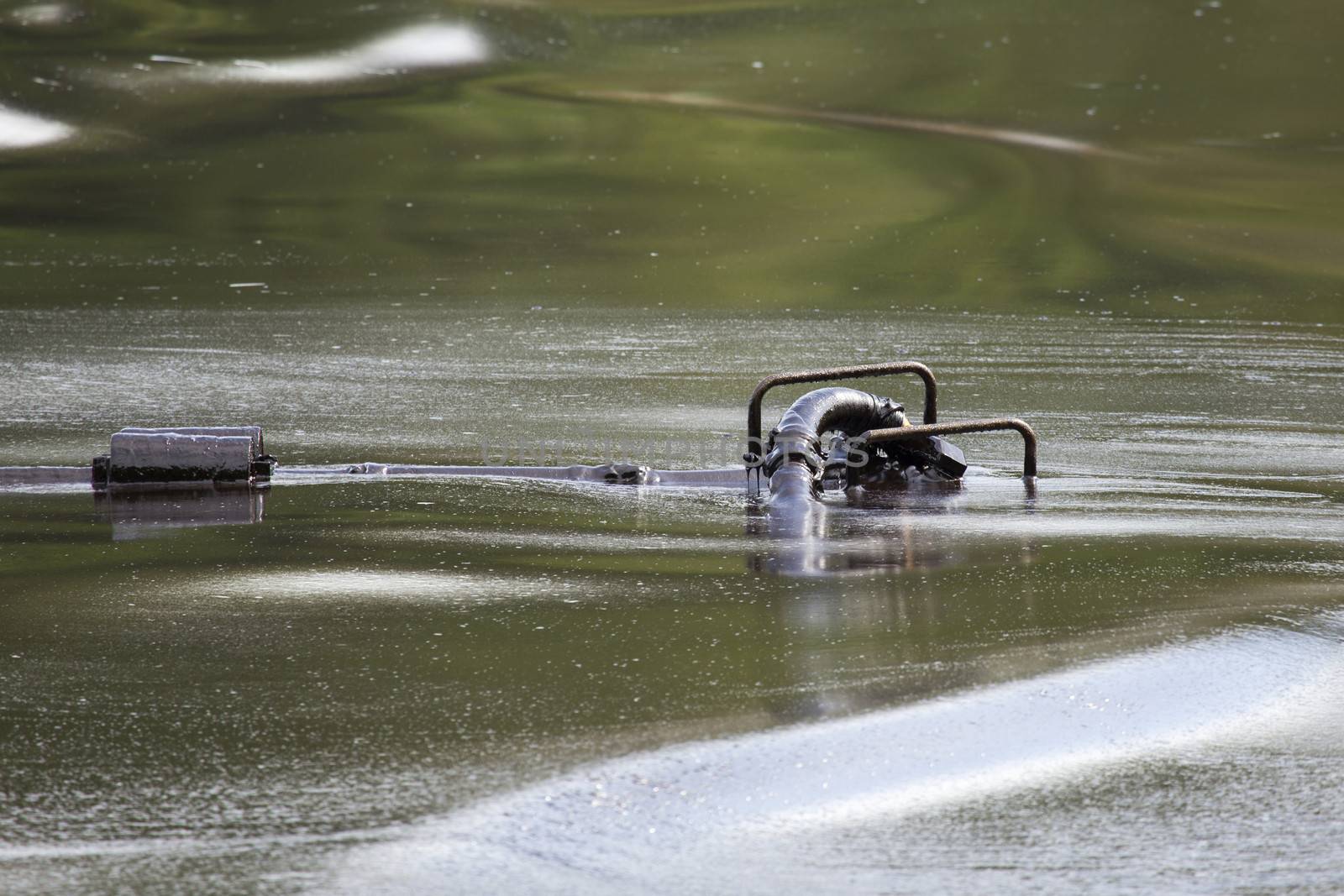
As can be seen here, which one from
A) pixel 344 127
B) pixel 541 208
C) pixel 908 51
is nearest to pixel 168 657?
pixel 541 208

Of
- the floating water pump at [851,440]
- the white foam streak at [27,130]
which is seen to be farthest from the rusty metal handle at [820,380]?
the white foam streak at [27,130]

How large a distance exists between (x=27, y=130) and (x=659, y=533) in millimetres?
19044

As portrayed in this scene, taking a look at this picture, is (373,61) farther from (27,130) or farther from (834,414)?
(834,414)

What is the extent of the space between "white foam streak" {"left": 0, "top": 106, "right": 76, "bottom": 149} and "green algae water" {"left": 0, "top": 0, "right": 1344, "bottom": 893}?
0.12m

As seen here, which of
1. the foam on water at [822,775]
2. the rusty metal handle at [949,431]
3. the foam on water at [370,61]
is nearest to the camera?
the foam on water at [822,775]

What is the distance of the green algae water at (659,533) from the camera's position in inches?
141

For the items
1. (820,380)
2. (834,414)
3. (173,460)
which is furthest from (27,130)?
(820,380)

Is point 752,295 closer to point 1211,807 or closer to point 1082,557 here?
point 1082,557

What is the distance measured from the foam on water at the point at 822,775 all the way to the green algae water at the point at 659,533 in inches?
0.6

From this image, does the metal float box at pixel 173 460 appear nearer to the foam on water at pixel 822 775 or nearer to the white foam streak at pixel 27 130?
the foam on water at pixel 822 775

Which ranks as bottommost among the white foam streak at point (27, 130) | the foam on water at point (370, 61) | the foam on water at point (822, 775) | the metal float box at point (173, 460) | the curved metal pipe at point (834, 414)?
the foam on water at point (822, 775)

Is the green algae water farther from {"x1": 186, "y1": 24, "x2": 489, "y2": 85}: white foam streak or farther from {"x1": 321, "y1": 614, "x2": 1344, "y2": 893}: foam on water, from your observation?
{"x1": 186, "y1": 24, "x2": 489, "y2": 85}: white foam streak

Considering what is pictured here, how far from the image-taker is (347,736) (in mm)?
4035

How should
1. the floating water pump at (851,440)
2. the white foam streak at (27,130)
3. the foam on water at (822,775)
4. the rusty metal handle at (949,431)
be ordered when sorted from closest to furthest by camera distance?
the foam on water at (822,775) < the floating water pump at (851,440) < the rusty metal handle at (949,431) < the white foam streak at (27,130)
